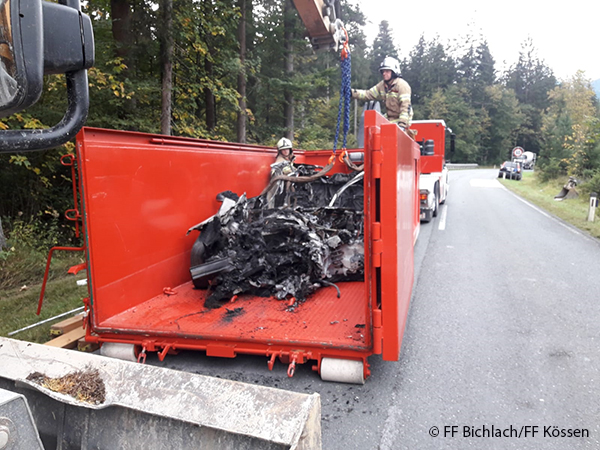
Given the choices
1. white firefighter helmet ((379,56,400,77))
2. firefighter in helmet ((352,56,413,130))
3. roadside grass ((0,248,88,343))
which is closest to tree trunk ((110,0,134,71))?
roadside grass ((0,248,88,343))

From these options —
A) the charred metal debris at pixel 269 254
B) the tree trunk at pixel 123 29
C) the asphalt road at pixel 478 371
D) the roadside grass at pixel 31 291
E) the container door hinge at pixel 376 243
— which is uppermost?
the tree trunk at pixel 123 29

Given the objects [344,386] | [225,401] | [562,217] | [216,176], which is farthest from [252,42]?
[225,401]

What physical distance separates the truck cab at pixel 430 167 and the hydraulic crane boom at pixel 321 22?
17.2 feet

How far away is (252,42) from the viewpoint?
1850 centimetres

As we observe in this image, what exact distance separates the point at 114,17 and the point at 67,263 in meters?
5.46

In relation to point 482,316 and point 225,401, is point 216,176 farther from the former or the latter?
point 225,401

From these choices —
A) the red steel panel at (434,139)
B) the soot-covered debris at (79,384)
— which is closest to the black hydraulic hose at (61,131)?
the soot-covered debris at (79,384)

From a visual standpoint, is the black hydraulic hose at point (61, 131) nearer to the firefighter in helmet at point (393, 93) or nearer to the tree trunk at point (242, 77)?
the firefighter in helmet at point (393, 93)

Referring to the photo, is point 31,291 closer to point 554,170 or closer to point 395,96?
point 395,96

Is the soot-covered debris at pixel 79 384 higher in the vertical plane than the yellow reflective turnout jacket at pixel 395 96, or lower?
lower

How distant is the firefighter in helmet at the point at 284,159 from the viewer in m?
6.70

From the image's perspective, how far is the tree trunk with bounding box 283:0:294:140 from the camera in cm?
1748

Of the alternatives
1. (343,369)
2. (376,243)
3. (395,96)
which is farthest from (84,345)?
(395,96)

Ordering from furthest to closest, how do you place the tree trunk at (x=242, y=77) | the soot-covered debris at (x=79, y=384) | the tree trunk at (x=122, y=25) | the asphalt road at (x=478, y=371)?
the tree trunk at (x=242, y=77) → the tree trunk at (x=122, y=25) → the asphalt road at (x=478, y=371) → the soot-covered debris at (x=79, y=384)
